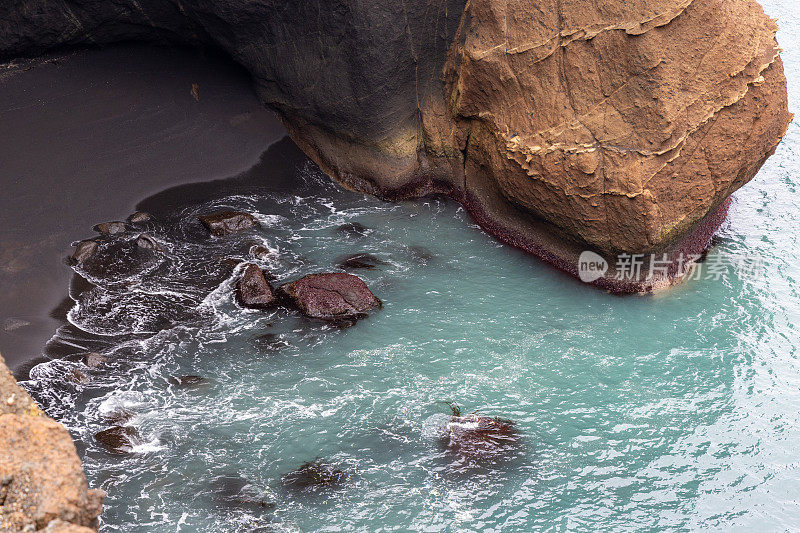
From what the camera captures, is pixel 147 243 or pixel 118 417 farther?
pixel 147 243

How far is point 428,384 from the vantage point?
8172 mm

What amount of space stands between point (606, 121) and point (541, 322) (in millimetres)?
2672

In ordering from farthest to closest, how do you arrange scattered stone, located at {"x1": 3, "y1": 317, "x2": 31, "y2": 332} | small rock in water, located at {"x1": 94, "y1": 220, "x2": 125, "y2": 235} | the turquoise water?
small rock in water, located at {"x1": 94, "y1": 220, "x2": 125, "y2": 235}
scattered stone, located at {"x1": 3, "y1": 317, "x2": 31, "y2": 332}
the turquoise water

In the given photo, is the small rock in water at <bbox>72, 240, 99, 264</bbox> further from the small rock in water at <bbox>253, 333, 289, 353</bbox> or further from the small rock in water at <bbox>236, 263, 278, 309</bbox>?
the small rock in water at <bbox>253, 333, 289, 353</bbox>

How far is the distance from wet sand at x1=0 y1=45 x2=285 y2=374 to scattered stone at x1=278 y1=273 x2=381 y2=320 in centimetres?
278

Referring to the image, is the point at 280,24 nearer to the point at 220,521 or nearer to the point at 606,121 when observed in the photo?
the point at 606,121

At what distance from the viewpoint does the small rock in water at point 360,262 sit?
32.6 ft

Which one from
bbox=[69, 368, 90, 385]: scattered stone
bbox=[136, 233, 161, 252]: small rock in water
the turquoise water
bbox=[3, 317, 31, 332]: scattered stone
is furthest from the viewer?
bbox=[136, 233, 161, 252]: small rock in water

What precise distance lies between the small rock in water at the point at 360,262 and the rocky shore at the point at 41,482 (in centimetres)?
593

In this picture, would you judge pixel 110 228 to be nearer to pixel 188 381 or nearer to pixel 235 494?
pixel 188 381

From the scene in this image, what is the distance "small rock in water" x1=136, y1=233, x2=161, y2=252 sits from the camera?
32.0 ft

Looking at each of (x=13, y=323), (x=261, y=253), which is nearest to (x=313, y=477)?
(x=261, y=253)

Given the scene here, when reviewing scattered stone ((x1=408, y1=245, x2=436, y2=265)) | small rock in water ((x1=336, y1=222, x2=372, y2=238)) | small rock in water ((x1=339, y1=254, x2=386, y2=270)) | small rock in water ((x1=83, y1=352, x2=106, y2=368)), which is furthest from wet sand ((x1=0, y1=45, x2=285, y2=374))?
scattered stone ((x1=408, y1=245, x2=436, y2=265))

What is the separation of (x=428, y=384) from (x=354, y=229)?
10.7 ft
